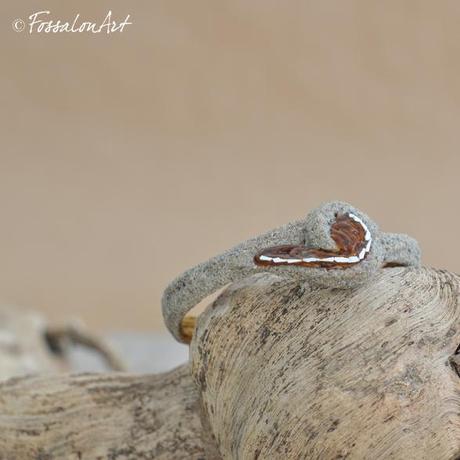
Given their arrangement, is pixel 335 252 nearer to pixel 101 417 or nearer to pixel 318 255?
pixel 318 255

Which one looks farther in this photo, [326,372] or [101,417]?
[101,417]

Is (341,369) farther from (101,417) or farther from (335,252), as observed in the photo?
(101,417)

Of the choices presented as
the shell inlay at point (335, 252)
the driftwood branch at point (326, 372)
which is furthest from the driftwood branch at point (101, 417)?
the shell inlay at point (335, 252)

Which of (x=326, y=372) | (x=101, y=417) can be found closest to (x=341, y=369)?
(x=326, y=372)

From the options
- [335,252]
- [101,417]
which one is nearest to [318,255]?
[335,252]

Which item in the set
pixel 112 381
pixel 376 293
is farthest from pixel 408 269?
pixel 112 381

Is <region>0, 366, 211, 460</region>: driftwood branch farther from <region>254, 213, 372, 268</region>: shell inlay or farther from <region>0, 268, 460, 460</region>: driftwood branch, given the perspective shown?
<region>254, 213, 372, 268</region>: shell inlay

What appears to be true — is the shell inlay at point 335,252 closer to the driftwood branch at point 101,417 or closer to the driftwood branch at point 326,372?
the driftwood branch at point 326,372

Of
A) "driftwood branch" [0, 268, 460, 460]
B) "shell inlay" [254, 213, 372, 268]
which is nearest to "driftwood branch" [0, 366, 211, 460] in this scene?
"driftwood branch" [0, 268, 460, 460]
